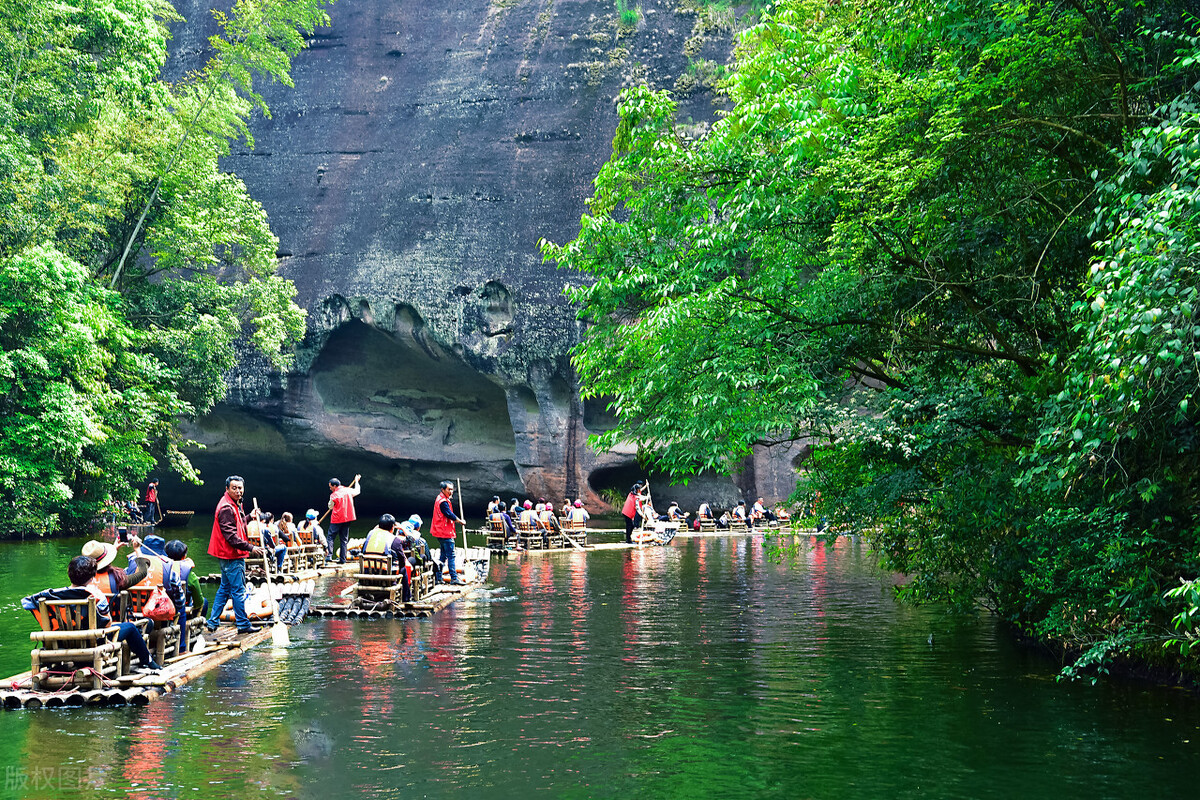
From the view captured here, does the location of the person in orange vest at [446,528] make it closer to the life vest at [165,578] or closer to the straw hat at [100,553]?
the life vest at [165,578]

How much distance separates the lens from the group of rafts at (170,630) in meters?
8.70

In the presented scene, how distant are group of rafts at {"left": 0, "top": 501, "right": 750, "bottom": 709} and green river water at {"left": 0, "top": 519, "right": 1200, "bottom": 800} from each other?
11.3 inches

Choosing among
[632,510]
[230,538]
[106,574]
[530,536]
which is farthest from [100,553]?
[632,510]

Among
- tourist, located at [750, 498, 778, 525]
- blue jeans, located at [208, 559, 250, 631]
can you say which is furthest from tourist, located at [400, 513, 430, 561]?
tourist, located at [750, 498, 778, 525]

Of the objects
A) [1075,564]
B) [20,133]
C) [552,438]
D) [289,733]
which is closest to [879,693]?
[1075,564]

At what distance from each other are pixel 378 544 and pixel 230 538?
10.3 ft

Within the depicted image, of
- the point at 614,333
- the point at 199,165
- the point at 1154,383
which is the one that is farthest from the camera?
the point at 199,165

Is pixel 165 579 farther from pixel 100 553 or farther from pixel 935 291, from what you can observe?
pixel 935 291

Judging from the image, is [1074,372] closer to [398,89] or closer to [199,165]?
[199,165]

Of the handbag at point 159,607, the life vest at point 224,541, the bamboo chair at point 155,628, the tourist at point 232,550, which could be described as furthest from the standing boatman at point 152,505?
the handbag at point 159,607

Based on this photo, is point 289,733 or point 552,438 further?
point 552,438

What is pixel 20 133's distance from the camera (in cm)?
2761

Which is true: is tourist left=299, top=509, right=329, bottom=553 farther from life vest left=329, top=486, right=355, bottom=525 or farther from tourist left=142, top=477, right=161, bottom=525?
tourist left=142, top=477, right=161, bottom=525

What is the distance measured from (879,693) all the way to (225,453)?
40.7m
